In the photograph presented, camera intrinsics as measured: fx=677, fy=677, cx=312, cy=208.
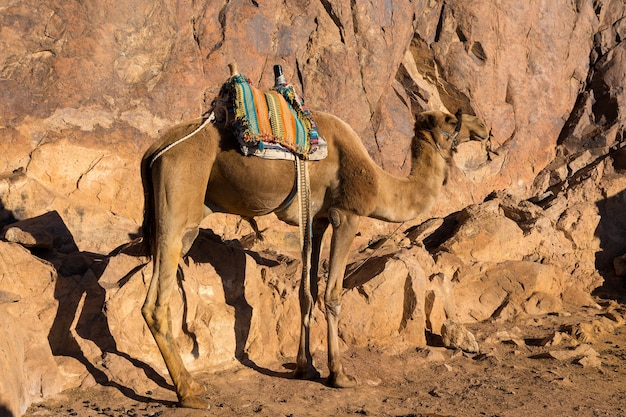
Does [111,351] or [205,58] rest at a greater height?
[205,58]

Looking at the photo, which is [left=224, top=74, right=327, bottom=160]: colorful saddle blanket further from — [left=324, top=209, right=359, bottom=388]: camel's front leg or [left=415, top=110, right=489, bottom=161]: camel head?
[left=415, top=110, right=489, bottom=161]: camel head

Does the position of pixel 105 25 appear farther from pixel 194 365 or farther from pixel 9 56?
pixel 194 365

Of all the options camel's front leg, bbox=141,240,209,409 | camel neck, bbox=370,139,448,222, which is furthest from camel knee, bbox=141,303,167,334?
camel neck, bbox=370,139,448,222

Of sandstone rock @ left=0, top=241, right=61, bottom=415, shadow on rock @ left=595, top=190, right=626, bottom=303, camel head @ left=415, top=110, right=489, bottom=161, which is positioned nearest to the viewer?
sandstone rock @ left=0, top=241, right=61, bottom=415

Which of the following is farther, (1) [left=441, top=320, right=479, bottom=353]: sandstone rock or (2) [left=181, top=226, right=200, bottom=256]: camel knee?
(1) [left=441, top=320, right=479, bottom=353]: sandstone rock

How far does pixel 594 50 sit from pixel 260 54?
8231 mm

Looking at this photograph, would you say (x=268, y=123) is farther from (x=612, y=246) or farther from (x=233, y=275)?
(x=612, y=246)

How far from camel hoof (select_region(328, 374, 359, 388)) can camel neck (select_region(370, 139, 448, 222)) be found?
1.57m

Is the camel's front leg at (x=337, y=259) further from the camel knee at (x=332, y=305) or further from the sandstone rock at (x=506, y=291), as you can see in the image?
the sandstone rock at (x=506, y=291)

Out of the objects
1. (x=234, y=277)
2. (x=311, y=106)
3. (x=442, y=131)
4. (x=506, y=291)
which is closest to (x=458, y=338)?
(x=442, y=131)

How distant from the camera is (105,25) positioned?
35.4 feet

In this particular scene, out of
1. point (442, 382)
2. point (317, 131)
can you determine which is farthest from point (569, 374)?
point (317, 131)

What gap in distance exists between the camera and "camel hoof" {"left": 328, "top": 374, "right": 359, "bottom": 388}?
241 inches

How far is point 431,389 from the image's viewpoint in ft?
20.6
